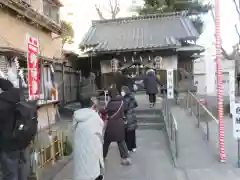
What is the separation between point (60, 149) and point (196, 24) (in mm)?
21121

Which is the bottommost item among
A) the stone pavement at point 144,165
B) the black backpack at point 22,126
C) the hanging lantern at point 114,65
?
the stone pavement at point 144,165

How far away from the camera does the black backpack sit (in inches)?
177

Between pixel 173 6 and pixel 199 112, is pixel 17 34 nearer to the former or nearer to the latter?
pixel 199 112

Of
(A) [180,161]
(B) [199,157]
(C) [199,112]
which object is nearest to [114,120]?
(A) [180,161]

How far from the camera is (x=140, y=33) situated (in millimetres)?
18672

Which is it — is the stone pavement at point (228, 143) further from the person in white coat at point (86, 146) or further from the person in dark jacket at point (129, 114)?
the person in white coat at point (86, 146)

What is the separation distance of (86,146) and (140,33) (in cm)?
1446

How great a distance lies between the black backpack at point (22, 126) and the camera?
4496mm

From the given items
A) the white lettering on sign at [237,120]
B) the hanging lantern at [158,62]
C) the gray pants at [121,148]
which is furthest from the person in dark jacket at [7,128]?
the hanging lantern at [158,62]

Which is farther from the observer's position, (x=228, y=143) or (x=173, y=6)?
(x=173, y=6)

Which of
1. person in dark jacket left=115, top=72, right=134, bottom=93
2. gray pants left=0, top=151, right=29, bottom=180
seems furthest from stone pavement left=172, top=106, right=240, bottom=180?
gray pants left=0, top=151, right=29, bottom=180

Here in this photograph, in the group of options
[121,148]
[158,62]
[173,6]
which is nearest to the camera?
[121,148]

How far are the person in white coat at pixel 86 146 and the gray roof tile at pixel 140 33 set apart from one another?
11.3 metres

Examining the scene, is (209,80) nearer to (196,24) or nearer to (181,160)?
(196,24)
